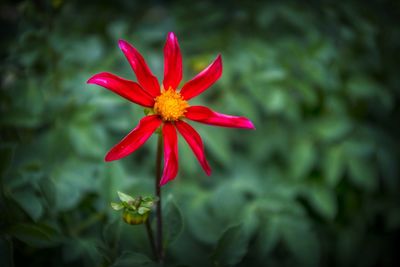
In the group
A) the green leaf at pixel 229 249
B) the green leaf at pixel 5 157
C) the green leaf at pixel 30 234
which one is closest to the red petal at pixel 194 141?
the green leaf at pixel 229 249

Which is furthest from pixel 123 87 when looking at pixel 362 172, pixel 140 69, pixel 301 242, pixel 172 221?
pixel 362 172

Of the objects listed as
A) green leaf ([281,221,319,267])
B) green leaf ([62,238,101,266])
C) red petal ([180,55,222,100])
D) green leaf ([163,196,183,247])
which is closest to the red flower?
red petal ([180,55,222,100])

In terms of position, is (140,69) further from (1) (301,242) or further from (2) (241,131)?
(2) (241,131)

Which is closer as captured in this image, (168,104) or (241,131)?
(168,104)

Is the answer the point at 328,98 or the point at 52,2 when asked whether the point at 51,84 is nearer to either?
the point at 52,2

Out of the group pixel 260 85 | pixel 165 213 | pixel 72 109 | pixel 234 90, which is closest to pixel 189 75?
pixel 234 90
